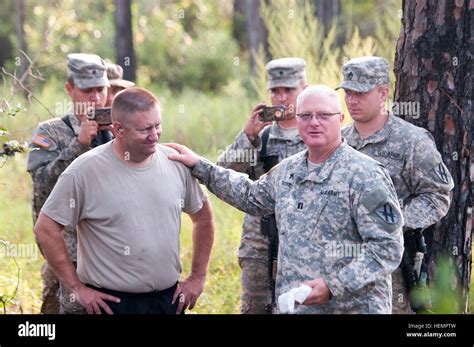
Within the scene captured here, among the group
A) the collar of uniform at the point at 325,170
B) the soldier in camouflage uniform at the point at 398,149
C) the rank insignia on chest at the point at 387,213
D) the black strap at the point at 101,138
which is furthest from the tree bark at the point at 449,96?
the black strap at the point at 101,138

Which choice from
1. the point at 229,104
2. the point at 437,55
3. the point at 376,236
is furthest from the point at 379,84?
the point at 229,104

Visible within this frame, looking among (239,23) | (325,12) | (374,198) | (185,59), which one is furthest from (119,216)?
(239,23)

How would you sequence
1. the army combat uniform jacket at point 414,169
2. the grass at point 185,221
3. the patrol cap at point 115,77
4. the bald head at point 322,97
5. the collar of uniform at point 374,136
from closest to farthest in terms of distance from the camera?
the bald head at point 322,97 → the army combat uniform jacket at point 414,169 → the collar of uniform at point 374,136 → the patrol cap at point 115,77 → the grass at point 185,221

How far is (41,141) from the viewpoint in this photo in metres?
5.92

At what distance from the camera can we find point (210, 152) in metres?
15.6

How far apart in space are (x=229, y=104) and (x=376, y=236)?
1599 cm

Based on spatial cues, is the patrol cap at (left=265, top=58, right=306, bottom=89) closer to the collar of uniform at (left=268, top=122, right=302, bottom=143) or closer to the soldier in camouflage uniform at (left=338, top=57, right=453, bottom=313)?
the collar of uniform at (left=268, top=122, right=302, bottom=143)

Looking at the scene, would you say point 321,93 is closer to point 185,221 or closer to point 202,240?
point 202,240

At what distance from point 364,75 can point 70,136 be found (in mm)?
1887

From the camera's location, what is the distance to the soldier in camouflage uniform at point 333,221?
4309mm

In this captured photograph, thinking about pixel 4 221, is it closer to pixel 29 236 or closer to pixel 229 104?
pixel 29 236

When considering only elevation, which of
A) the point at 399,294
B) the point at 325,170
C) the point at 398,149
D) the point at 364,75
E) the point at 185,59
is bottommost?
the point at 185,59

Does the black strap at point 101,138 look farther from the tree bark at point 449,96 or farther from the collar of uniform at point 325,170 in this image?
the tree bark at point 449,96

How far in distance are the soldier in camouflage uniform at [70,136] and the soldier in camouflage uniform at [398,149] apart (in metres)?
1.54
